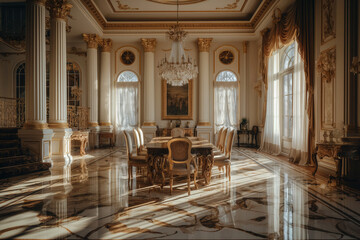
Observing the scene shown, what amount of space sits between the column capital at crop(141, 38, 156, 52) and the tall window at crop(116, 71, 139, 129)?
51.7 inches

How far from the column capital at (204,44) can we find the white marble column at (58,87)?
5078mm

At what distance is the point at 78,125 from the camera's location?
8.32 meters

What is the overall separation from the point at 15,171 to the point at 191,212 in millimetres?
3834

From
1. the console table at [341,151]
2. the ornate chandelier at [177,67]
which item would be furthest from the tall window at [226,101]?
the console table at [341,151]

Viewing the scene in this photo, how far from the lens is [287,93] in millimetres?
7605

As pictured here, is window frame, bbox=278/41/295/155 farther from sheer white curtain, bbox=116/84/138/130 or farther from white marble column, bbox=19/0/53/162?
white marble column, bbox=19/0/53/162

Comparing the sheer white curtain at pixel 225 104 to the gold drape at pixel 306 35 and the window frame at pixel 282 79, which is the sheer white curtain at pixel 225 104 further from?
the gold drape at pixel 306 35

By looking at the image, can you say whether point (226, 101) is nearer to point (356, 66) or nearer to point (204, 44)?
point (204, 44)

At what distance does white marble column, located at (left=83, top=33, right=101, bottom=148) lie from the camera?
9516mm

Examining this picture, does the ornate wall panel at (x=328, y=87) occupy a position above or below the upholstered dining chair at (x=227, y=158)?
above

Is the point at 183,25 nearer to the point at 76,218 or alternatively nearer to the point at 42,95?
the point at 42,95

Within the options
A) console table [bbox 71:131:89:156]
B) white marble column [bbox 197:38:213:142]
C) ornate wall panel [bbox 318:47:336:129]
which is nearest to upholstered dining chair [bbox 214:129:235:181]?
ornate wall panel [bbox 318:47:336:129]

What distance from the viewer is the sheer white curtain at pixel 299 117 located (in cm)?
596

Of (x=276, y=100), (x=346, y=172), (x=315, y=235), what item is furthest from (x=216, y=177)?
(x=276, y=100)
